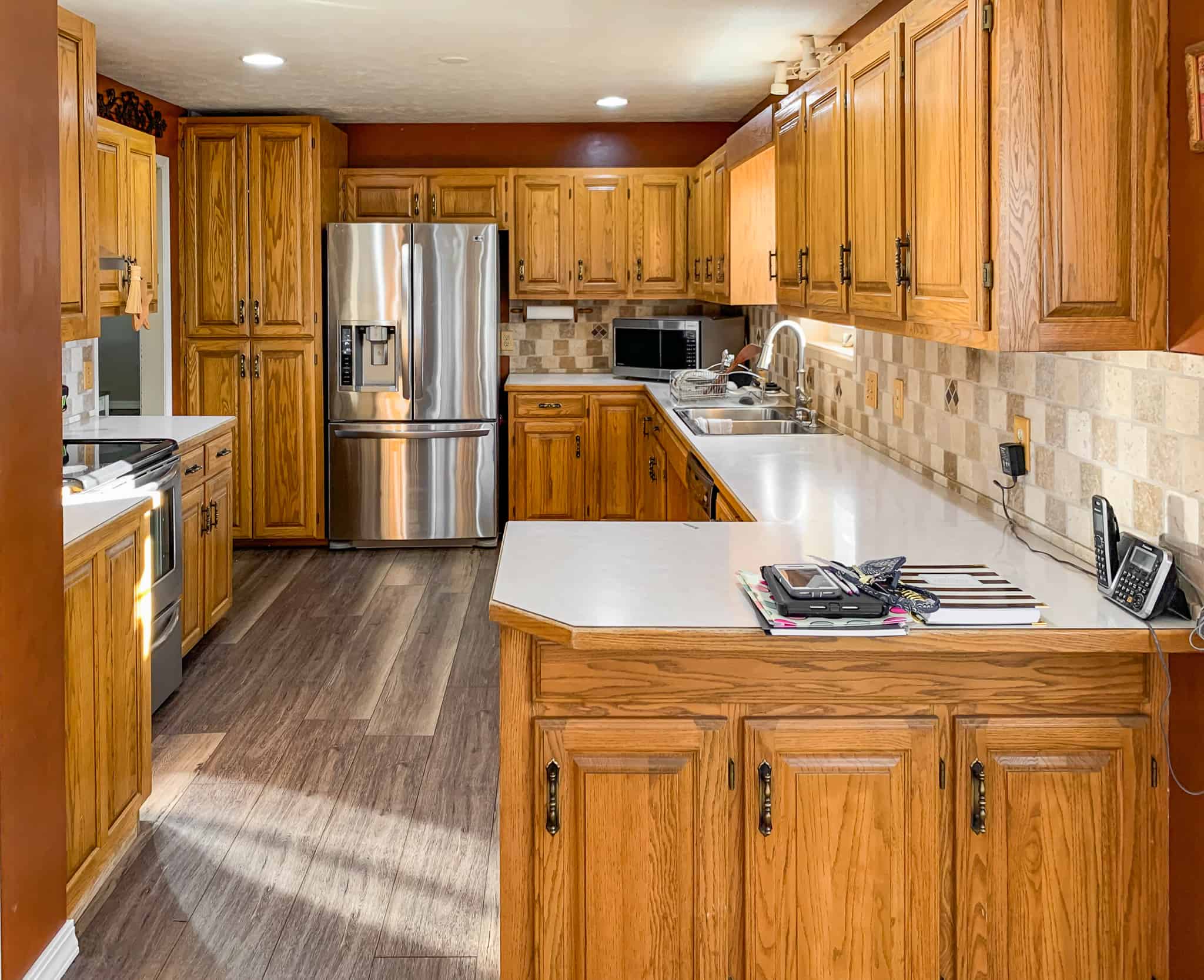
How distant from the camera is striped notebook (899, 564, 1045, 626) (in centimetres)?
185

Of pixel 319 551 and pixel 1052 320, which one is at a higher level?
pixel 1052 320

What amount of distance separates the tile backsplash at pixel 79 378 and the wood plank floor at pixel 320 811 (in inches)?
41.2

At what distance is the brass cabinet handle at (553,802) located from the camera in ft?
6.37

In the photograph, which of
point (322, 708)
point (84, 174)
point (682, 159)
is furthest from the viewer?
point (682, 159)

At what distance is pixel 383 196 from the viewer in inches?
261

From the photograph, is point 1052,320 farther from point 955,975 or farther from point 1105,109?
point 955,975

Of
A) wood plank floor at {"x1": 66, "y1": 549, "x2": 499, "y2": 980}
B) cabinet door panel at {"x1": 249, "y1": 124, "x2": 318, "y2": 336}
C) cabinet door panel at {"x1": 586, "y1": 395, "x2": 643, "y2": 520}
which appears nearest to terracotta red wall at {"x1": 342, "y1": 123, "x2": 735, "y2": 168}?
cabinet door panel at {"x1": 249, "y1": 124, "x2": 318, "y2": 336}

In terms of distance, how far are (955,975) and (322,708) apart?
253cm

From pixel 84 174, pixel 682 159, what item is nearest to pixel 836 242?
pixel 84 174

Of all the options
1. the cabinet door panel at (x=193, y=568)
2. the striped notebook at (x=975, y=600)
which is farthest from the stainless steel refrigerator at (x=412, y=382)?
the striped notebook at (x=975, y=600)

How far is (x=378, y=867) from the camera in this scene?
2809 mm

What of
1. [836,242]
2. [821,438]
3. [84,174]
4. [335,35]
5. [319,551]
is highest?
[335,35]

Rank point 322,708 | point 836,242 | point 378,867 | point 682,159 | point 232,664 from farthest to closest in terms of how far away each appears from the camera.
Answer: point 682,159 < point 232,664 < point 322,708 < point 836,242 < point 378,867

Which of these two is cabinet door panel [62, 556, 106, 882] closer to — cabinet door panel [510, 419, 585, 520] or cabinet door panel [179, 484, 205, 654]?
cabinet door panel [179, 484, 205, 654]
